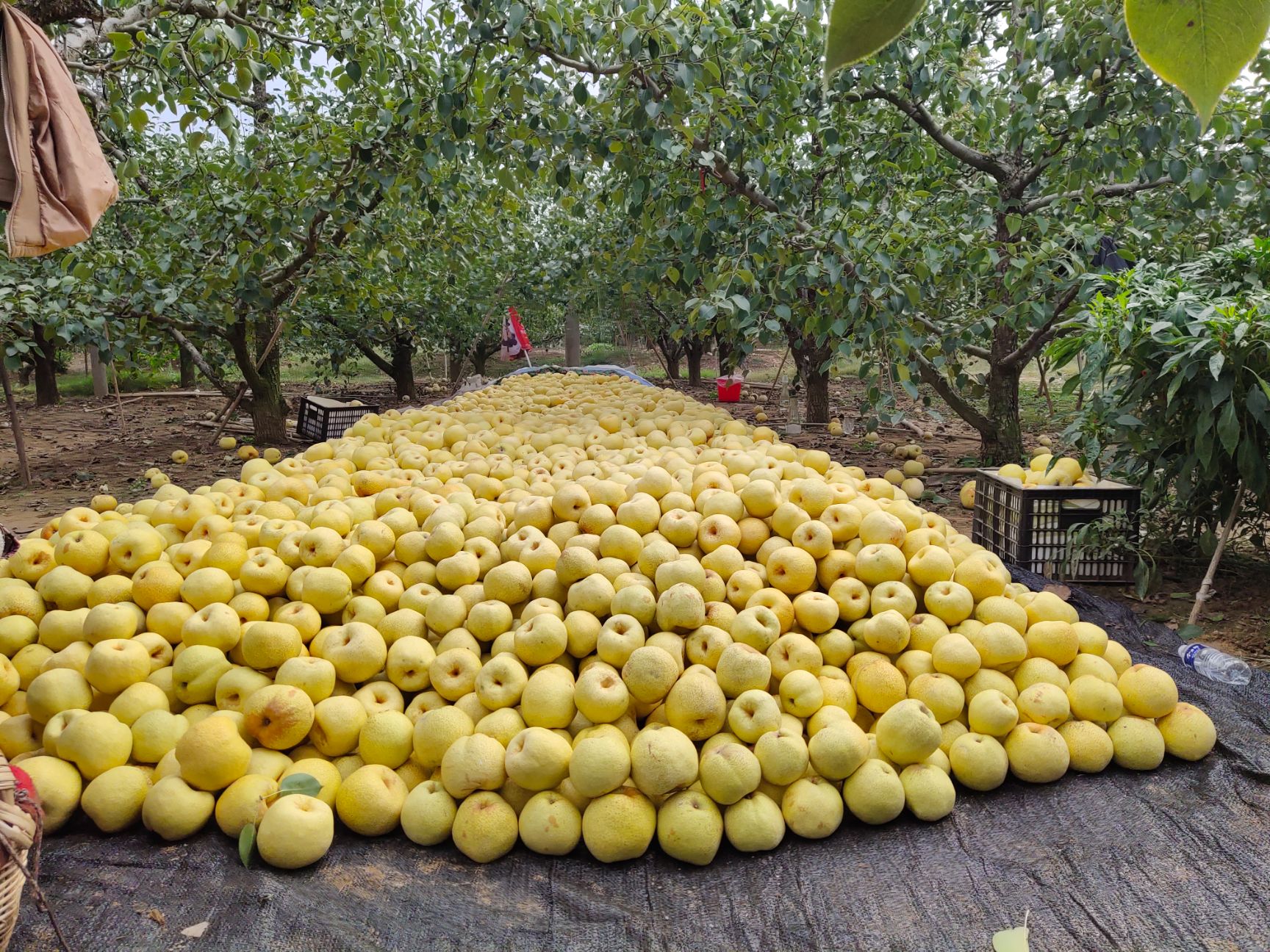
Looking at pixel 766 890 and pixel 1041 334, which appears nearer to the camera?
pixel 766 890

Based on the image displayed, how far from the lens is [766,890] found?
2061 mm

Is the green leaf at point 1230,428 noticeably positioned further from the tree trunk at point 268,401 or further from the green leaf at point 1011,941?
the tree trunk at point 268,401

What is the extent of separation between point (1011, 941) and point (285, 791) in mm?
1860

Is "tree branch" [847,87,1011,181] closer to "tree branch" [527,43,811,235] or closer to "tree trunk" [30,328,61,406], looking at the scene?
"tree branch" [527,43,811,235]

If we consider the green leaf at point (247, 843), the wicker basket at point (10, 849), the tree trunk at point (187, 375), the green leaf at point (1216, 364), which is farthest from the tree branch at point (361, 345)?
the wicker basket at point (10, 849)

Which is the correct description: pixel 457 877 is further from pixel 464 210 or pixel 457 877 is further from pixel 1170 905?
pixel 464 210

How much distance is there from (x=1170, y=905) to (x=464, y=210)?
9.97 m

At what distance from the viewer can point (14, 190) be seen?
289cm

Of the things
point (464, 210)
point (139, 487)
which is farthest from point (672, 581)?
point (464, 210)

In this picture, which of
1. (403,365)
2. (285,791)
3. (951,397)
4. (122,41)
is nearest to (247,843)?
(285,791)

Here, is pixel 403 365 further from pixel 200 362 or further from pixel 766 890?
pixel 766 890

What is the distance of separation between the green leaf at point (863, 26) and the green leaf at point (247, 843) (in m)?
2.36

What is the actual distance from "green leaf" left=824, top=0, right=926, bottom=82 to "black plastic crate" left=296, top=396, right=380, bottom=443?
9.86 meters

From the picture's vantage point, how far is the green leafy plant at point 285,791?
82.2 inches
